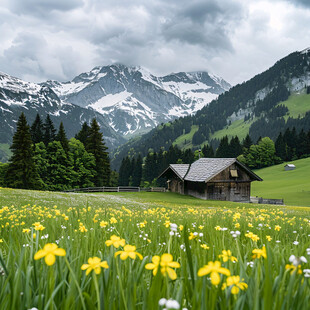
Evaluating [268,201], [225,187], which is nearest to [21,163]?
[225,187]

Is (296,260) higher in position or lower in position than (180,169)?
lower

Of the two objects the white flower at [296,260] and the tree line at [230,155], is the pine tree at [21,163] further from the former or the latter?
the tree line at [230,155]

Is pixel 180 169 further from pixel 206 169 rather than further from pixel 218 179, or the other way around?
pixel 218 179

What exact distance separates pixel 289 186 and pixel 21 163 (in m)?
67.6

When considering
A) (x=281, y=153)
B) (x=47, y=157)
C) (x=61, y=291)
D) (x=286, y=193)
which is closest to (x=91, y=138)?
(x=47, y=157)

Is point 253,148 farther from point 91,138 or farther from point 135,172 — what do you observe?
point 91,138

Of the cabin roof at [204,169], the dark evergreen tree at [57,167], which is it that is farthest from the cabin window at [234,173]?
the dark evergreen tree at [57,167]

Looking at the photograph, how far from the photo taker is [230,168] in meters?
50.6

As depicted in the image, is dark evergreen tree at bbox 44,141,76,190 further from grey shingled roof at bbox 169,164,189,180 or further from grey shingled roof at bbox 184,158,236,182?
grey shingled roof at bbox 184,158,236,182

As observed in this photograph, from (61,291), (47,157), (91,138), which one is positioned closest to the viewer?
(61,291)

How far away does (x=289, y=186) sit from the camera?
70.7 m

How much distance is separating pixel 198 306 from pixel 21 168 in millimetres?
58877

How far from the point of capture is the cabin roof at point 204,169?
4834 cm

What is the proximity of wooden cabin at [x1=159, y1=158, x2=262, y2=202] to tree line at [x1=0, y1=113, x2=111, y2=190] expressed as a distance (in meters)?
22.2
